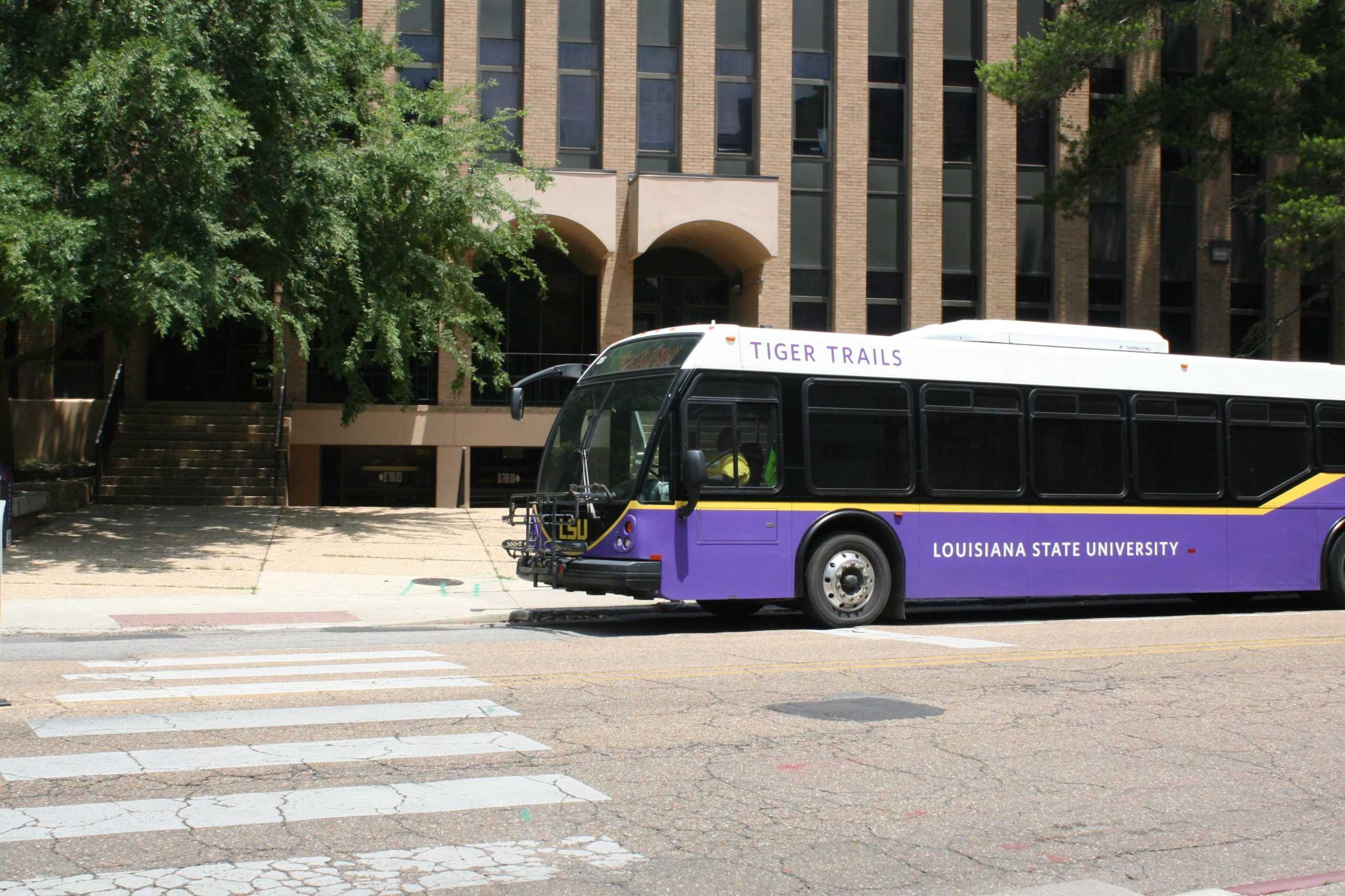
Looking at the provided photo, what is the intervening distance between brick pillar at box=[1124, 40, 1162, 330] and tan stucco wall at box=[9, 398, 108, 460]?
23.4 m

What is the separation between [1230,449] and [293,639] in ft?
35.3

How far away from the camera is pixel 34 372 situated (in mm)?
28156

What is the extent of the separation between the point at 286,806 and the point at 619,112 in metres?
24.6

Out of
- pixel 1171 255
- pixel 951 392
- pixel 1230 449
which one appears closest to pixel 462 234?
pixel 951 392

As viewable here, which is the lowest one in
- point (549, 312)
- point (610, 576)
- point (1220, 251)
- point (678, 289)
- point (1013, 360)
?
point (610, 576)

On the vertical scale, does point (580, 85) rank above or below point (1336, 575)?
above

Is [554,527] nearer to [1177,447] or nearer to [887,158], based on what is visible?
[1177,447]

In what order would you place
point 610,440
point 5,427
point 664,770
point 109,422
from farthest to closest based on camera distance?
point 109,422
point 5,427
point 610,440
point 664,770

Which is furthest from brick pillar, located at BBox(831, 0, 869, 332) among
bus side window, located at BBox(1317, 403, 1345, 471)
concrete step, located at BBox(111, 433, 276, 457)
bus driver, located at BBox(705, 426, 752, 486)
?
bus driver, located at BBox(705, 426, 752, 486)

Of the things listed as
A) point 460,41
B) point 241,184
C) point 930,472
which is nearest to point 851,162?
point 460,41

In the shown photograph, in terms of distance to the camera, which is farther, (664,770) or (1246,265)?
(1246,265)

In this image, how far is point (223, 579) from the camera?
16.7m

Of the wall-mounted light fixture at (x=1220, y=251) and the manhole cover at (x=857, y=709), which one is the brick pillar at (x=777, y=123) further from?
the manhole cover at (x=857, y=709)

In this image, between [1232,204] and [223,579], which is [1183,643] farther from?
[1232,204]
